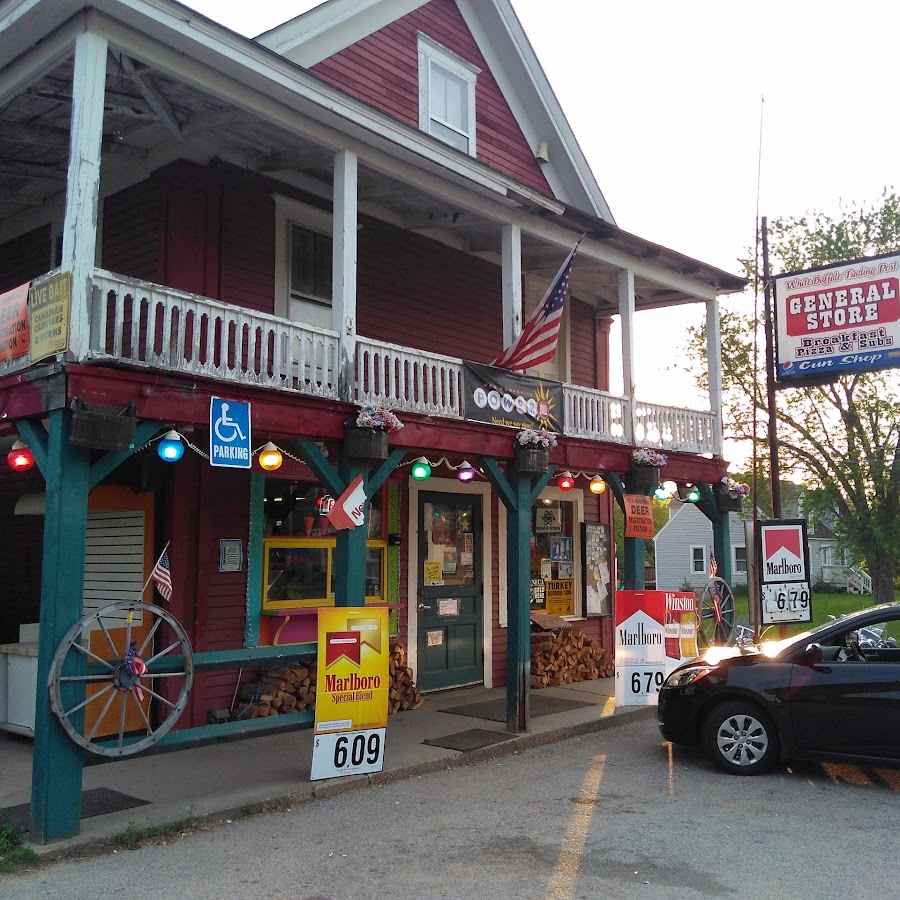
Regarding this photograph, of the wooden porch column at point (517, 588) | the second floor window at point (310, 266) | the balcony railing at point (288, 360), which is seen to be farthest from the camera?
the second floor window at point (310, 266)

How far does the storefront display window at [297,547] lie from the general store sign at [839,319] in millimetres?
6969

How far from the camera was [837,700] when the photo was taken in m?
7.57

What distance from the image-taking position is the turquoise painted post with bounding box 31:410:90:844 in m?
6.04

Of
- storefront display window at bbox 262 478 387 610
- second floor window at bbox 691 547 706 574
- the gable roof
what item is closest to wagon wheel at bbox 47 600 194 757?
storefront display window at bbox 262 478 387 610

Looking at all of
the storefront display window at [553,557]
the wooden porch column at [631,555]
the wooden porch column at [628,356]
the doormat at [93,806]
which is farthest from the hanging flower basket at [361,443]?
the storefront display window at [553,557]

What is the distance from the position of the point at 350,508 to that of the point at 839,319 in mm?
8287

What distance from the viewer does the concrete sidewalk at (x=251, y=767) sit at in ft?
21.9

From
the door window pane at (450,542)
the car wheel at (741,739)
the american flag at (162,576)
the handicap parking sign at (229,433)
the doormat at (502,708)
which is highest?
the handicap parking sign at (229,433)

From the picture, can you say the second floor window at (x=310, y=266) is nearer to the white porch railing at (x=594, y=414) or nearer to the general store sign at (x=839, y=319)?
the white porch railing at (x=594, y=414)

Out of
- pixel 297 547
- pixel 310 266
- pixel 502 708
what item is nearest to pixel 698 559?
pixel 502 708

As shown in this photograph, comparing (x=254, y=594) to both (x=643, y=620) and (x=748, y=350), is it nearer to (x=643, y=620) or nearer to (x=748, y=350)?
(x=643, y=620)

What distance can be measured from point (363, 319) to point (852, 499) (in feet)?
66.9

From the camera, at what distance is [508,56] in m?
14.2

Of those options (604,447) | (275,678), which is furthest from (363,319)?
(275,678)
